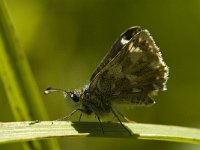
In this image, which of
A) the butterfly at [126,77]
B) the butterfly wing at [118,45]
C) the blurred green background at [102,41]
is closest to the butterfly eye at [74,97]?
the butterfly at [126,77]

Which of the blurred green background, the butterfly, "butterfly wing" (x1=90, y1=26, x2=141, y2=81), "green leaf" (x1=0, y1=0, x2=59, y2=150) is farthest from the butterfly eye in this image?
the blurred green background

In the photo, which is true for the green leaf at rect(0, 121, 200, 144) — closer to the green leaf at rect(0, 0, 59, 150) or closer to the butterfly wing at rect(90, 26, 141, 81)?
the green leaf at rect(0, 0, 59, 150)

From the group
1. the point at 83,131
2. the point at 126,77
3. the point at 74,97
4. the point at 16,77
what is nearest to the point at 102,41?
the point at 126,77

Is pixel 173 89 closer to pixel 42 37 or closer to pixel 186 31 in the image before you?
pixel 186 31

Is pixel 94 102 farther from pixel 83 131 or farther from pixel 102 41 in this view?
pixel 102 41

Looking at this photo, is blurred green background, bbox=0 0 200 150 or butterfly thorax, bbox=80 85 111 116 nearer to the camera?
butterfly thorax, bbox=80 85 111 116
